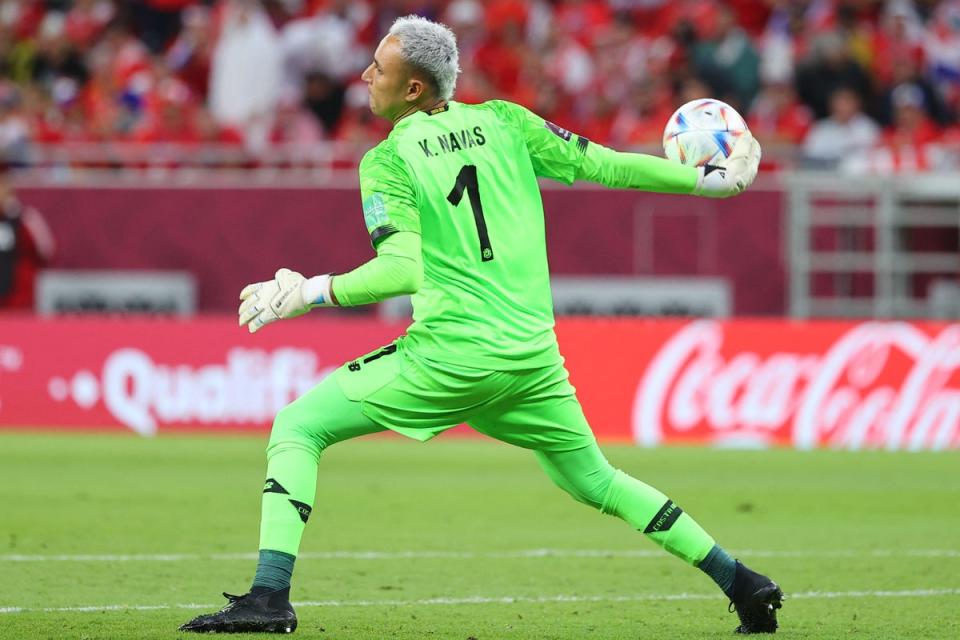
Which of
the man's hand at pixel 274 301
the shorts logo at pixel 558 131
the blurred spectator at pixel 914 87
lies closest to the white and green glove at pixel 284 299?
the man's hand at pixel 274 301

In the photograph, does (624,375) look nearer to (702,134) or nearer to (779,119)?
(779,119)

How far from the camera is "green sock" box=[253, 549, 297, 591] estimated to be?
622 cm

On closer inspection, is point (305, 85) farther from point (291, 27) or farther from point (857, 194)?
point (857, 194)

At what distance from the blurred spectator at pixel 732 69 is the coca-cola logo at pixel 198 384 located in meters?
6.41

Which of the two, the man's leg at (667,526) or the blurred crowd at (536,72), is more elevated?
the blurred crowd at (536,72)

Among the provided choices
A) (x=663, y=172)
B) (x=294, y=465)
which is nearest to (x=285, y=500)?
(x=294, y=465)

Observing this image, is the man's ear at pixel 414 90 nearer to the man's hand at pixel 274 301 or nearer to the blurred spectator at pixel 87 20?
the man's hand at pixel 274 301

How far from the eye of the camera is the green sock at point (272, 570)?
245 inches

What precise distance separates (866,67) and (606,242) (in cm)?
413

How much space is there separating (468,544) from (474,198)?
390 cm

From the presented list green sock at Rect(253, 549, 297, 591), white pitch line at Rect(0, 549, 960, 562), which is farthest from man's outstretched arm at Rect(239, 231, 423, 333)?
white pitch line at Rect(0, 549, 960, 562)

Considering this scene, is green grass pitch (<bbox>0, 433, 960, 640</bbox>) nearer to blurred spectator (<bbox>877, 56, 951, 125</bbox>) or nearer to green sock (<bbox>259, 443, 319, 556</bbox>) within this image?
green sock (<bbox>259, 443, 319, 556</bbox>)

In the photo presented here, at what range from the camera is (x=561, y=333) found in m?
16.9

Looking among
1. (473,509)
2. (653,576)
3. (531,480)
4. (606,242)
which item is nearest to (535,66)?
(606,242)
